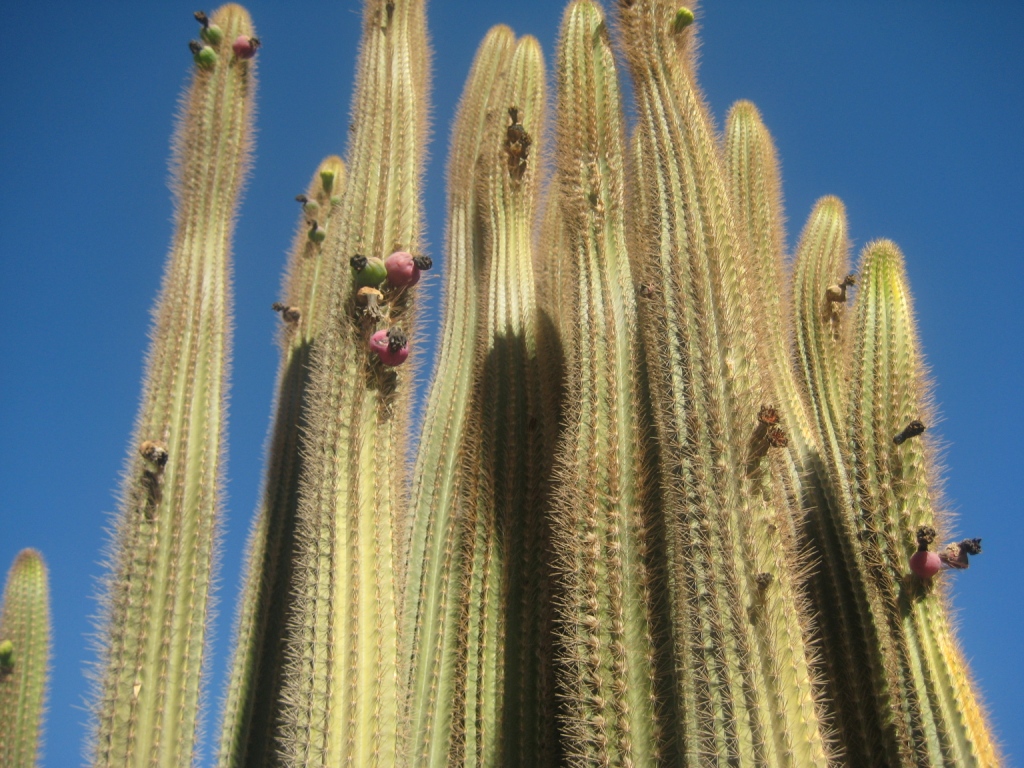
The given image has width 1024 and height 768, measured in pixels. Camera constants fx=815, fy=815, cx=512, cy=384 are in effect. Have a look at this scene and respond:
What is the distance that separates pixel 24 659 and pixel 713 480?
3714mm

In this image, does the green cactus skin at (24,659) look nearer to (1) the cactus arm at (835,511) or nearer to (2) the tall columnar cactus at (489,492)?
(2) the tall columnar cactus at (489,492)

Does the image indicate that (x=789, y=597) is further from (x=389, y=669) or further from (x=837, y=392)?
(x=837, y=392)

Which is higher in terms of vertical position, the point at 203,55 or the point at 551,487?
the point at 203,55

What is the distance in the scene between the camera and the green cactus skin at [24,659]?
392cm

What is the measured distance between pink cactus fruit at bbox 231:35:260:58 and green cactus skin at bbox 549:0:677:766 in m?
1.63

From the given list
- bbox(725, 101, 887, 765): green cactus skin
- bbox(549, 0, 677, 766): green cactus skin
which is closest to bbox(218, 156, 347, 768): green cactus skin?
bbox(549, 0, 677, 766): green cactus skin

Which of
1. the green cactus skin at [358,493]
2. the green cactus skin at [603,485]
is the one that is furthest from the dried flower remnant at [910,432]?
the green cactus skin at [358,493]

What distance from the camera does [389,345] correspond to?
9.04 ft

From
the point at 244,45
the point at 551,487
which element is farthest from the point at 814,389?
the point at 244,45

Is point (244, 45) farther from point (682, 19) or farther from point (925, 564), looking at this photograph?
point (925, 564)

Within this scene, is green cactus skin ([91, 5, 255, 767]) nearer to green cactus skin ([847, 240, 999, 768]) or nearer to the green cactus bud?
the green cactus bud

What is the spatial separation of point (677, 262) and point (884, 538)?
1362 millimetres

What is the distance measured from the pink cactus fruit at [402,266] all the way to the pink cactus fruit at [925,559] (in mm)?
2101

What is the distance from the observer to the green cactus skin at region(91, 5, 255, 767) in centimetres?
260
